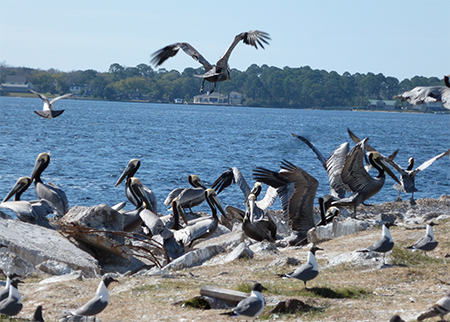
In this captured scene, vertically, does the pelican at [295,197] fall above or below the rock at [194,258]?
above

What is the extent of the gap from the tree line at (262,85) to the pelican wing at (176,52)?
15366 cm

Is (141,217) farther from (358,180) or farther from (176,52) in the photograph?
(176,52)

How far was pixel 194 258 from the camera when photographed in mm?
10047

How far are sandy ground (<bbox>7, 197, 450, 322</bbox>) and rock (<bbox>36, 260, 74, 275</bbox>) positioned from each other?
606 mm

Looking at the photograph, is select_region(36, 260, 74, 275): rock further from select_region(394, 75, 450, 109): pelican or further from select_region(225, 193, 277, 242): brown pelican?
select_region(394, 75, 450, 109): pelican

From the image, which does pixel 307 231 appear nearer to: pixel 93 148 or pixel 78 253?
pixel 78 253

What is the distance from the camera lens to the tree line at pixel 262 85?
17225 cm

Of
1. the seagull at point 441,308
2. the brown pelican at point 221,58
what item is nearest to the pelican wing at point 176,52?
the brown pelican at point 221,58

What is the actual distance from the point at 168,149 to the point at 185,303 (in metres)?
42.1

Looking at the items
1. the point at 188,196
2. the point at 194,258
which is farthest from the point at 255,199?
the point at 194,258

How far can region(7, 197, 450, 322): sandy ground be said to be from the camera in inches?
253

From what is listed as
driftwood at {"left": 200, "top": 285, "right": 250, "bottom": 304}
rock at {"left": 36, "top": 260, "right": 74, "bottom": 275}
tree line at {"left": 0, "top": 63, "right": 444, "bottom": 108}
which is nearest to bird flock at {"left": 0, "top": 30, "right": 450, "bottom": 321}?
rock at {"left": 36, "top": 260, "right": 74, "bottom": 275}

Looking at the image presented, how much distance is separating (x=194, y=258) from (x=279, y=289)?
2.88 m

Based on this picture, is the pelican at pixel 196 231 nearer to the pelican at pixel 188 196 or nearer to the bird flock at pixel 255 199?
the bird flock at pixel 255 199
